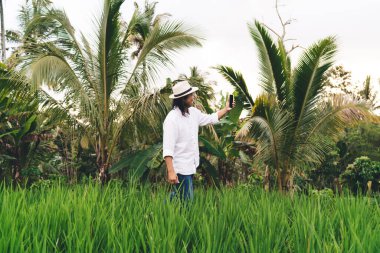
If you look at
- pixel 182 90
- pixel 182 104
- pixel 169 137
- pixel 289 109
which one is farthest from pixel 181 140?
pixel 289 109

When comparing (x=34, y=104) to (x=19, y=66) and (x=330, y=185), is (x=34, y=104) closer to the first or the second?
(x=19, y=66)

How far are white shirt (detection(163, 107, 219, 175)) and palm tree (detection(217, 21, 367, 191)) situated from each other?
11.1ft

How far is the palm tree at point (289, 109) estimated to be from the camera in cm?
732

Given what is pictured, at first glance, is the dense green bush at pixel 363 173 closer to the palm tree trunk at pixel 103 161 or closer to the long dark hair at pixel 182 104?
the palm tree trunk at pixel 103 161

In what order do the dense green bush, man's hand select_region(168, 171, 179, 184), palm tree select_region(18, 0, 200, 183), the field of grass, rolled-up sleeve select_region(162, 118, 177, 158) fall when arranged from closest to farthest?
the field of grass, man's hand select_region(168, 171, 179, 184), rolled-up sleeve select_region(162, 118, 177, 158), palm tree select_region(18, 0, 200, 183), the dense green bush

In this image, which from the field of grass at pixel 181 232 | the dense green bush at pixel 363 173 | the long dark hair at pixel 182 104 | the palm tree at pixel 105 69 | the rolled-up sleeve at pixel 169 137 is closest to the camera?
the field of grass at pixel 181 232

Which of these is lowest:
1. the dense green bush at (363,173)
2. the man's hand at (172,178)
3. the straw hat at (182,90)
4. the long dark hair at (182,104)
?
the man's hand at (172,178)

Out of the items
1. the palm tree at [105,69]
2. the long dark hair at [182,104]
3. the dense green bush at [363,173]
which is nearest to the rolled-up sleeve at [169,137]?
the long dark hair at [182,104]

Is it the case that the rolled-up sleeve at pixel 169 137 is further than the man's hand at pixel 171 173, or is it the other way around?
the rolled-up sleeve at pixel 169 137

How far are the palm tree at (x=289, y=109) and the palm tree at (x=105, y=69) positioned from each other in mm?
1284

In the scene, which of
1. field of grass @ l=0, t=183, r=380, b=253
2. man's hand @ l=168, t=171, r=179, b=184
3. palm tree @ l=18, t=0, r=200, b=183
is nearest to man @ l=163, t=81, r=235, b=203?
man's hand @ l=168, t=171, r=179, b=184

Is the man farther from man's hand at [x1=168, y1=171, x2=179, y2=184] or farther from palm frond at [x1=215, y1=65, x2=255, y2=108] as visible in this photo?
palm frond at [x1=215, y1=65, x2=255, y2=108]

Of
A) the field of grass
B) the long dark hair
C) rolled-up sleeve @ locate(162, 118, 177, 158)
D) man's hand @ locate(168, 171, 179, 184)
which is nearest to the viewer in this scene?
the field of grass

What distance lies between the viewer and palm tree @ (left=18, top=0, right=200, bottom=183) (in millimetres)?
7121
